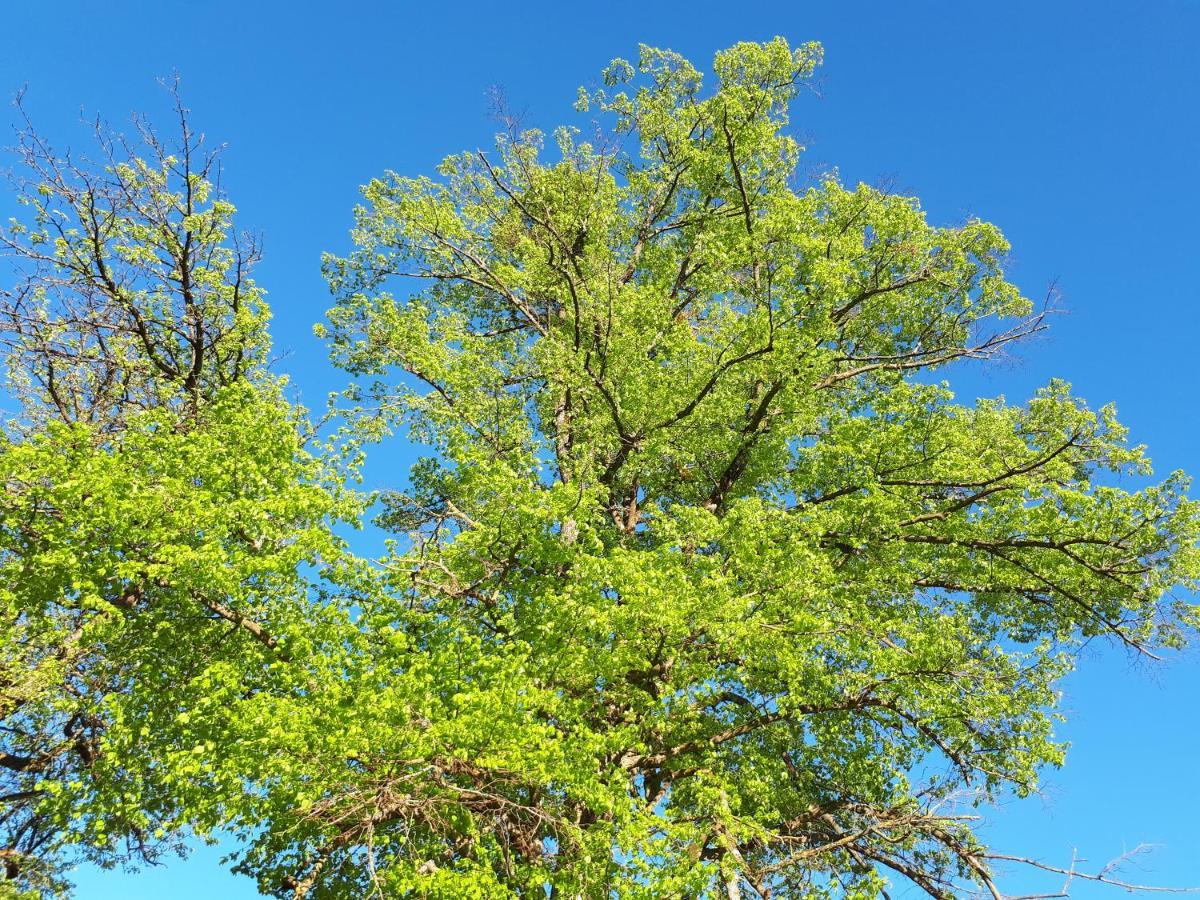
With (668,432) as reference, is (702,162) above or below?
above

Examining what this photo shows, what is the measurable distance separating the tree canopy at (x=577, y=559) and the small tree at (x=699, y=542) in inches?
3.1

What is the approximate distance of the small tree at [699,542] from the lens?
863 centimetres

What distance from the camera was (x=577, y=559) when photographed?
1014 cm

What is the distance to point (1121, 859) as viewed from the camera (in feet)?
32.3

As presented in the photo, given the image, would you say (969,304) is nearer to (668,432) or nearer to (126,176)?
(668,432)

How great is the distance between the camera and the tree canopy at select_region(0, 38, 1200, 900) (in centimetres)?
862

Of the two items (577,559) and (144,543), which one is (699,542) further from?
(144,543)

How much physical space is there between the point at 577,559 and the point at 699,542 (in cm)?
234

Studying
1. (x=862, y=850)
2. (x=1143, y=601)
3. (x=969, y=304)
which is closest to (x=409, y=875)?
A: (x=862, y=850)

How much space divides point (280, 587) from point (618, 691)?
465cm

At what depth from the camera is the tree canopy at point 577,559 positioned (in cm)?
862

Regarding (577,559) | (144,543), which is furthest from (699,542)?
(144,543)

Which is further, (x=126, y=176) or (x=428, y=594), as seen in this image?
(x=126, y=176)

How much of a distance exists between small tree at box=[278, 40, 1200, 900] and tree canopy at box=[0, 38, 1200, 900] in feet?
0.26
